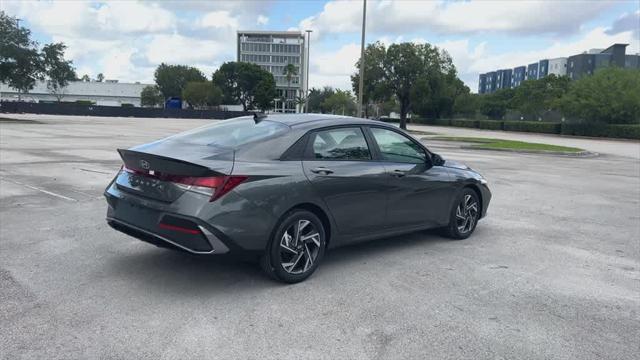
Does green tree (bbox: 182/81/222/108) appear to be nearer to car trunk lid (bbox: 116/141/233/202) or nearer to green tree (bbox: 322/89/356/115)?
green tree (bbox: 322/89/356/115)

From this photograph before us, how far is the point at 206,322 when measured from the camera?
3957 millimetres

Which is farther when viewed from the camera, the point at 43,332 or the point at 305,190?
the point at 305,190

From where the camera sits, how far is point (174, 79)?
412 feet

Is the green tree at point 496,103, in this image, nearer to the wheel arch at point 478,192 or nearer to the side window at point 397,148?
the wheel arch at point 478,192

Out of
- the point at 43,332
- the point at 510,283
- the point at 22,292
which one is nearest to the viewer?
the point at 43,332

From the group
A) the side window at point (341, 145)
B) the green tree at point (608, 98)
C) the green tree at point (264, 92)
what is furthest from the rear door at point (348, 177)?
the green tree at point (264, 92)

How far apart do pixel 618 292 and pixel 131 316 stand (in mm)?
4268

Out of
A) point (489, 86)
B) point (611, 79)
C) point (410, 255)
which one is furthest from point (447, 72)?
point (489, 86)

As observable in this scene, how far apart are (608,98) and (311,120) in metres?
50.2

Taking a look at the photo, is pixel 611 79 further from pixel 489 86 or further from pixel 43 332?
pixel 489 86

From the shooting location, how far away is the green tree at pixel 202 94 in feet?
343

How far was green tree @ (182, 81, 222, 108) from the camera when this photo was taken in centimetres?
10444

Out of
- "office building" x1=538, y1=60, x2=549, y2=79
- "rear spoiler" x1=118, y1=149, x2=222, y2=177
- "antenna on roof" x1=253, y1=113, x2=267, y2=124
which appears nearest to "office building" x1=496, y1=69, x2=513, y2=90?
"office building" x1=538, y1=60, x2=549, y2=79

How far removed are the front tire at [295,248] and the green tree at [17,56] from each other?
43.7m
